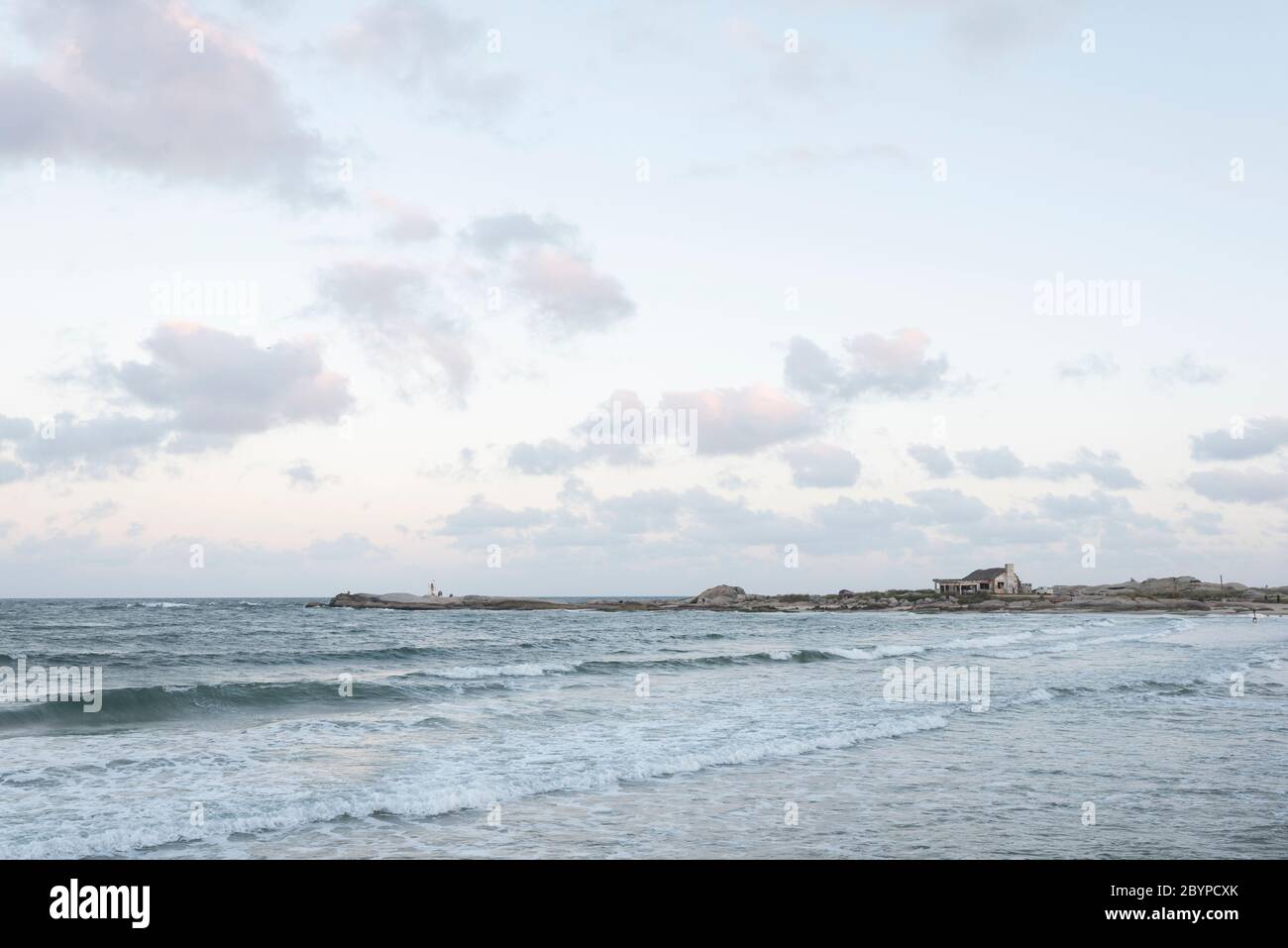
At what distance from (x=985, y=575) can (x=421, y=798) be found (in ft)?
518

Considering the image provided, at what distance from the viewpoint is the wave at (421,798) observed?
12094mm

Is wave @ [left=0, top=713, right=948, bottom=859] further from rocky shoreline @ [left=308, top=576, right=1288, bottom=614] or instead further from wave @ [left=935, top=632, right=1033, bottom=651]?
rocky shoreline @ [left=308, top=576, right=1288, bottom=614]

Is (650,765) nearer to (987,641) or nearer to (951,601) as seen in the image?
(987,641)

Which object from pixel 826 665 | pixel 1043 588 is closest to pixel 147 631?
pixel 826 665

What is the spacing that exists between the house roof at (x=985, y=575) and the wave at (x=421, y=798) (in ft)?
480

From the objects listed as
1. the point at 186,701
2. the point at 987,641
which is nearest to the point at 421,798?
the point at 186,701

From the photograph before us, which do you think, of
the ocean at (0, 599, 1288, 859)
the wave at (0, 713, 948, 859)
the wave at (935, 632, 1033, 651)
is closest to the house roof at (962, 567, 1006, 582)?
the wave at (935, 632, 1033, 651)

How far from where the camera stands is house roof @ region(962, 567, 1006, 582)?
156 meters

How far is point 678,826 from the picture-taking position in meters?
Result: 13.1

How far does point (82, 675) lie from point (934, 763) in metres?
32.3

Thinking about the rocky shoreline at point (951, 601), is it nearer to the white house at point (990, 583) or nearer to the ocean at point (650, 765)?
the white house at point (990, 583)

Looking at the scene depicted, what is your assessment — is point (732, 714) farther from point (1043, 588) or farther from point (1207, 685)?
point (1043, 588)

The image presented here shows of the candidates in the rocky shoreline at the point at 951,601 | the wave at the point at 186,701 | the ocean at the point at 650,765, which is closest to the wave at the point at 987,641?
the ocean at the point at 650,765

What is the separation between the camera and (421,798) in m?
14.6
